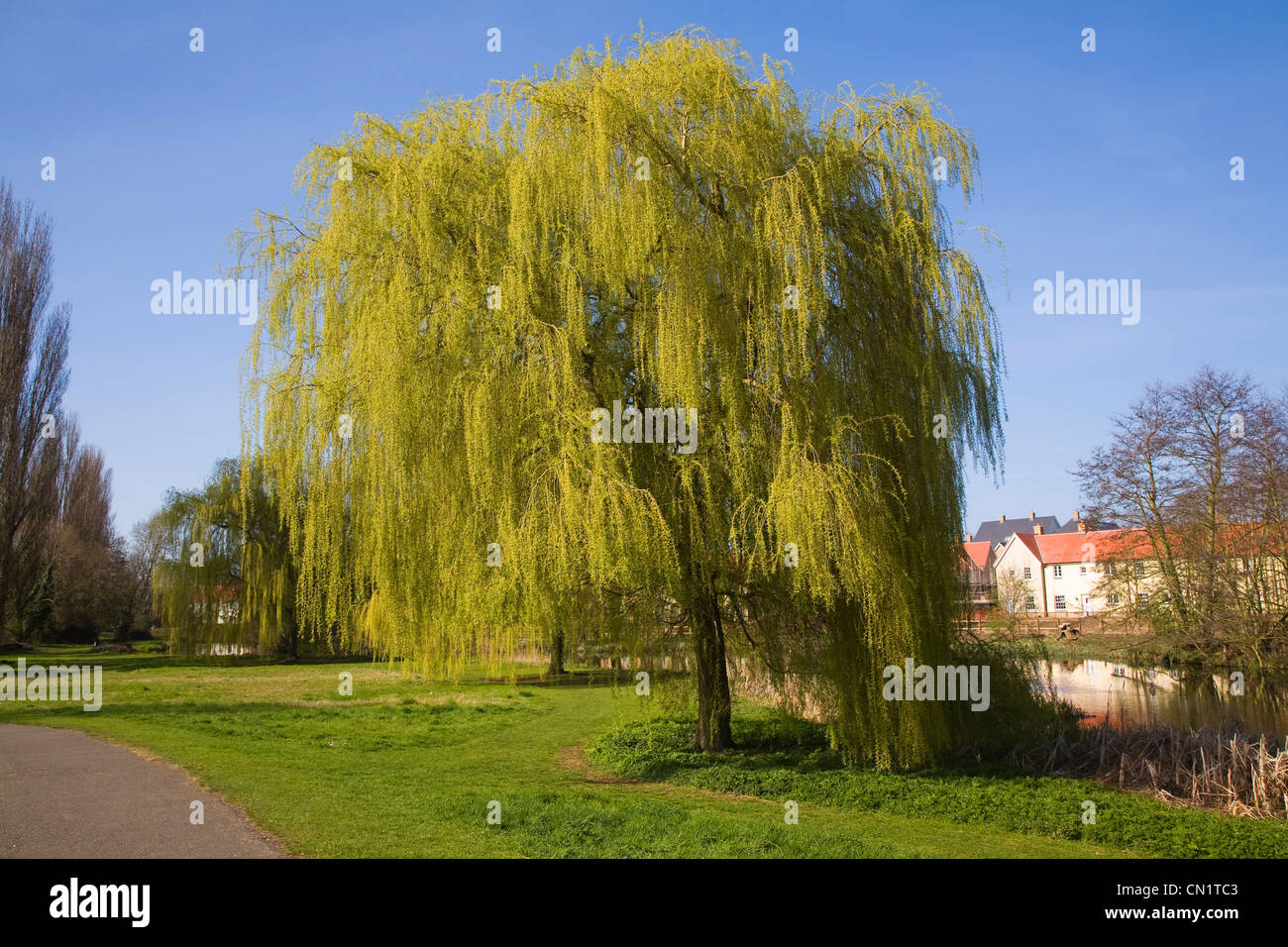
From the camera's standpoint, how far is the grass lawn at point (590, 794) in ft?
24.8

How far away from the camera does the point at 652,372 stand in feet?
35.2

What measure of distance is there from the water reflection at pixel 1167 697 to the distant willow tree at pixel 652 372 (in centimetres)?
540

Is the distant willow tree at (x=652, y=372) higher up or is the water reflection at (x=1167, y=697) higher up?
the distant willow tree at (x=652, y=372)

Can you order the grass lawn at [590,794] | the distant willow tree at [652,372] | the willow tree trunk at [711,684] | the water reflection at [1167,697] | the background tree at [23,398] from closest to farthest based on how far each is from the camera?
the grass lawn at [590,794] < the distant willow tree at [652,372] < the willow tree trunk at [711,684] < the water reflection at [1167,697] < the background tree at [23,398]

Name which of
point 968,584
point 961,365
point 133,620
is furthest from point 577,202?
point 133,620

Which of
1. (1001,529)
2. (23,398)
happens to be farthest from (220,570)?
(1001,529)

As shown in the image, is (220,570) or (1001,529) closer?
(220,570)

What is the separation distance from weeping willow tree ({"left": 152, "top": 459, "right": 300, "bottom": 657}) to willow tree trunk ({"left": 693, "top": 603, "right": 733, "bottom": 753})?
1062 inches

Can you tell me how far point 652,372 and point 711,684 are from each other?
15.6 ft

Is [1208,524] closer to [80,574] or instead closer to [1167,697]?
[1167,697]

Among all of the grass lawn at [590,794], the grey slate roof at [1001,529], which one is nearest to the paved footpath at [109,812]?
the grass lawn at [590,794]

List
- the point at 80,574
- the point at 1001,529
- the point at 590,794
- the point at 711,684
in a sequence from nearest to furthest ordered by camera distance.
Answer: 1. the point at 590,794
2. the point at 711,684
3. the point at 80,574
4. the point at 1001,529

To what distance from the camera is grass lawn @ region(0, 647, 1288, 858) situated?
24.8 feet

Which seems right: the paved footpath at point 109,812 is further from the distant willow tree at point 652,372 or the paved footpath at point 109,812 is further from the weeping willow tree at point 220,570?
the weeping willow tree at point 220,570
